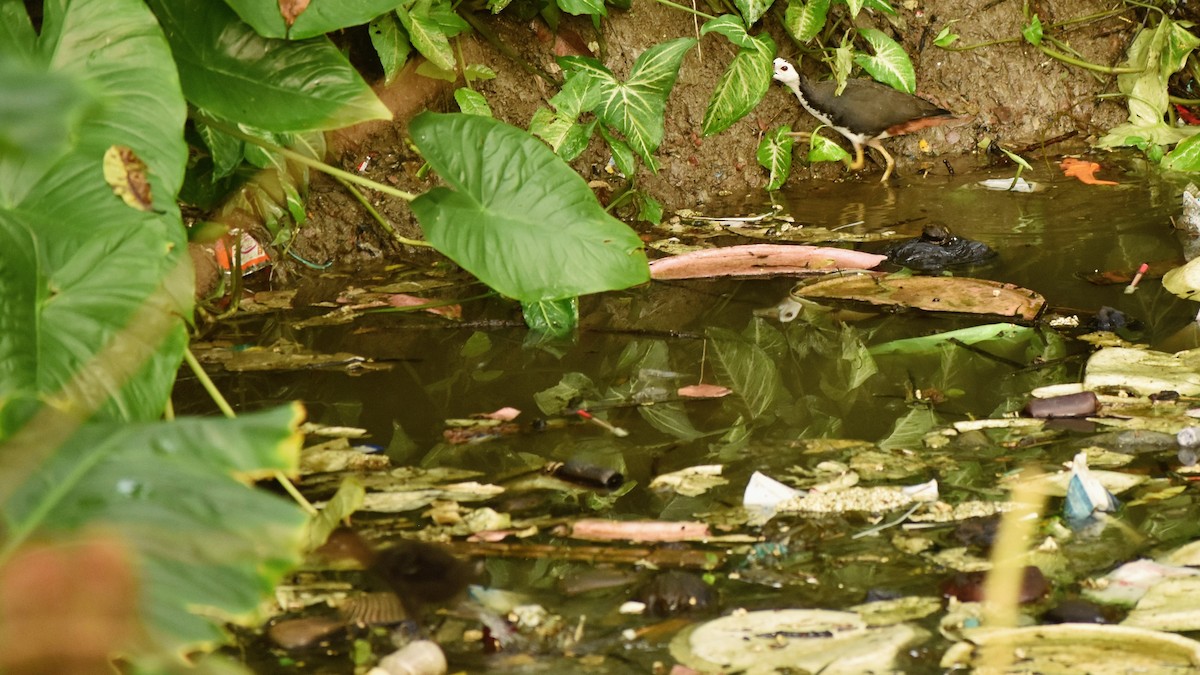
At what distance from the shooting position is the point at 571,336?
2.46 metres

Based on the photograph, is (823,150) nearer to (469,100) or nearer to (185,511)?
(469,100)

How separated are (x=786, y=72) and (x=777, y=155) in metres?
0.26

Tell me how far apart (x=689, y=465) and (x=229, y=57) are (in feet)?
3.15

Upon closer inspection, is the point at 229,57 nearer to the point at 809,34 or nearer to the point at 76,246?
the point at 76,246

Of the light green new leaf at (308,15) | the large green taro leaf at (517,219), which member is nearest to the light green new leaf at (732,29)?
the large green taro leaf at (517,219)

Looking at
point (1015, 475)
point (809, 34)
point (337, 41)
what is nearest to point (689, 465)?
point (1015, 475)

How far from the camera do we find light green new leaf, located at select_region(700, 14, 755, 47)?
321cm

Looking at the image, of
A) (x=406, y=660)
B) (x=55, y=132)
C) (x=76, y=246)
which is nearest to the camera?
(x=55, y=132)

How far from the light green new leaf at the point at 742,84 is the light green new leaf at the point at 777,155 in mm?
432

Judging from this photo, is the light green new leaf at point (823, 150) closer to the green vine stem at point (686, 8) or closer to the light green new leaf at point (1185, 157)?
the green vine stem at point (686, 8)

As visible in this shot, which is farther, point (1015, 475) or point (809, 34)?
point (809, 34)

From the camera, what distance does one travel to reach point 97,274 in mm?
1326

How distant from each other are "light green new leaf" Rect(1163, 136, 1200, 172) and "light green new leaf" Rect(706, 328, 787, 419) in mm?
2062

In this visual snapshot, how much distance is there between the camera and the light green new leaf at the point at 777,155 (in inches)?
144
